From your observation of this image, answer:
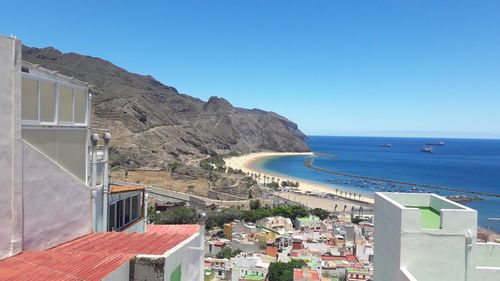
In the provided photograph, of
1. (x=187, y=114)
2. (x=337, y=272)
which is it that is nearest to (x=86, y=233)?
(x=337, y=272)

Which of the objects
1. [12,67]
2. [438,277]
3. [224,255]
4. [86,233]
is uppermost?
[12,67]

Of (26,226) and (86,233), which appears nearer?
(26,226)

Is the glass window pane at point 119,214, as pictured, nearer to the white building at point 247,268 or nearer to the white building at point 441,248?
the white building at point 441,248

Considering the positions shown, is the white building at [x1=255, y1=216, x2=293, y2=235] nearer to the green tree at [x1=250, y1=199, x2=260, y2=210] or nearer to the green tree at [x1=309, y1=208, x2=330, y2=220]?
the green tree at [x1=309, y1=208, x2=330, y2=220]

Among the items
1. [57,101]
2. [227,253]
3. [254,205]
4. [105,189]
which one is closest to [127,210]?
[105,189]

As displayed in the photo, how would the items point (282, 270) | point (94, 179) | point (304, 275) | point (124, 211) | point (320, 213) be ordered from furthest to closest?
point (320, 213), point (282, 270), point (304, 275), point (124, 211), point (94, 179)

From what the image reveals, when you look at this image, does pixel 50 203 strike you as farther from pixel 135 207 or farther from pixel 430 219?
pixel 430 219

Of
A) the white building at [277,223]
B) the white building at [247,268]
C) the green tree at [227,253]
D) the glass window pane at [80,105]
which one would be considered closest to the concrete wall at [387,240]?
the glass window pane at [80,105]

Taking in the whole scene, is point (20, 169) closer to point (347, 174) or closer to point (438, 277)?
point (438, 277)
